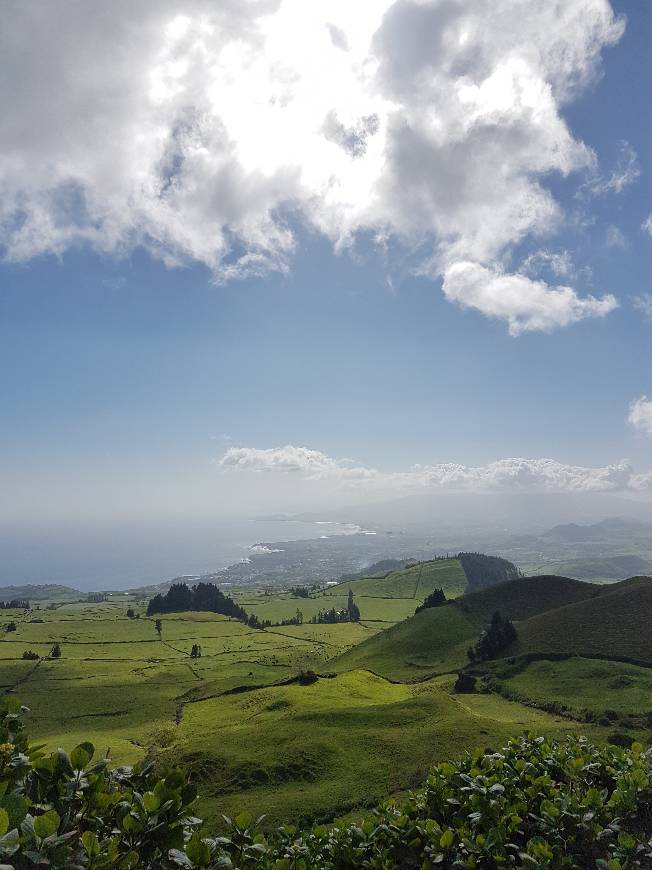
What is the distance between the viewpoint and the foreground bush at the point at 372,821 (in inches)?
208

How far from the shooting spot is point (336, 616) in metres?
177

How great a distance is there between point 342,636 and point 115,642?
2550 inches

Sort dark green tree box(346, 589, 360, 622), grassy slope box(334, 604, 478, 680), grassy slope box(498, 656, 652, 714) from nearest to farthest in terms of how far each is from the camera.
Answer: grassy slope box(498, 656, 652, 714) → grassy slope box(334, 604, 478, 680) → dark green tree box(346, 589, 360, 622)

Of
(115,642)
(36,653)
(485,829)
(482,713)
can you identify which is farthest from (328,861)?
(115,642)

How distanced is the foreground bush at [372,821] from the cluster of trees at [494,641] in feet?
251

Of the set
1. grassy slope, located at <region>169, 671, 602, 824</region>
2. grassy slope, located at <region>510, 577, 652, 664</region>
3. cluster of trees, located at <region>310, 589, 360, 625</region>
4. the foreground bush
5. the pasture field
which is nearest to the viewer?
the foreground bush

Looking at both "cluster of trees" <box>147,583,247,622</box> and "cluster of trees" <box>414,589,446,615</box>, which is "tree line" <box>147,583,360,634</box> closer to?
"cluster of trees" <box>147,583,247,622</box>

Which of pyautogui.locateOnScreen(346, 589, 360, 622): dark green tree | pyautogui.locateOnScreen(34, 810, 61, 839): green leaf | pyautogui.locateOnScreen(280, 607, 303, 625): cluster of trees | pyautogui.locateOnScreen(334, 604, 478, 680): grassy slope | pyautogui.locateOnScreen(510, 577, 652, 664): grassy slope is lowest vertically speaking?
pyautogui.locateOnScreen(280, 607, 303, 625): cluster of trees

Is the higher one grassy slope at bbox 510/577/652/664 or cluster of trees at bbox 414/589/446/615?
grassy slope at bbox 510/577/652/664

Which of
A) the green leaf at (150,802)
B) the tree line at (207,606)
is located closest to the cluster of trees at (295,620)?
the tree line at (207,606)

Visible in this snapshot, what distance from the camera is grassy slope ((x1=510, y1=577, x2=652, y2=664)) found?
232 feet

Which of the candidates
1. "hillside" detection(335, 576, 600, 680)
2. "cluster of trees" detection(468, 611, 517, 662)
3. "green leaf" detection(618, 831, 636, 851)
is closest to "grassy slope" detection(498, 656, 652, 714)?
"cluster of trees" detection(468, 611, 517, 662)

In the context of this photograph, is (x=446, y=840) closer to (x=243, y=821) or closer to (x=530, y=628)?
(x=243, y=821)

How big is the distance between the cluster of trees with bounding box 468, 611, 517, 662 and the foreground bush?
76372 mm
